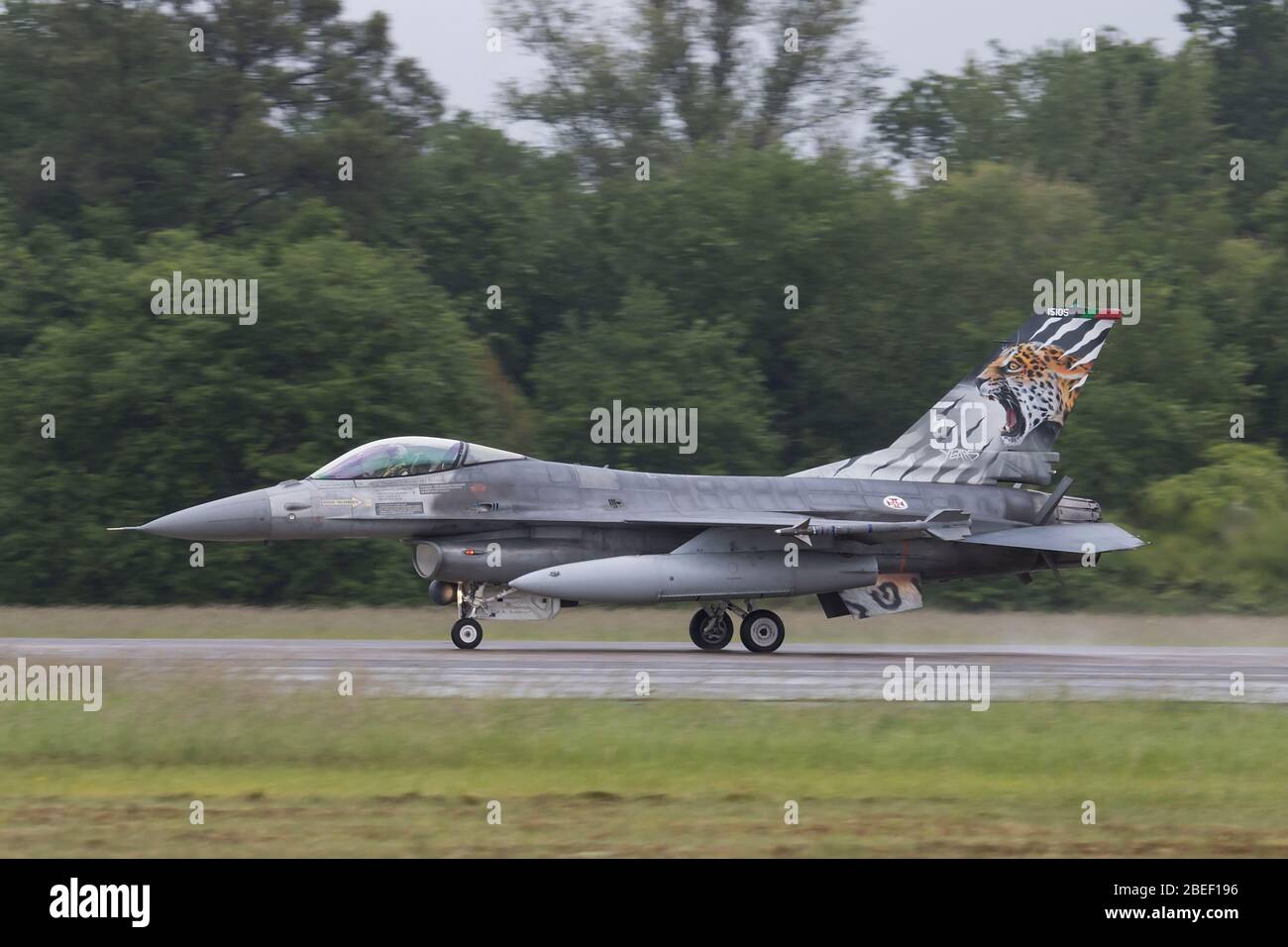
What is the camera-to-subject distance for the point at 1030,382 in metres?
22.0

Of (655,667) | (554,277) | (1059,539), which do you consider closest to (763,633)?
(655,667)

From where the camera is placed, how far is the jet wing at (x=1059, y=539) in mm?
20625

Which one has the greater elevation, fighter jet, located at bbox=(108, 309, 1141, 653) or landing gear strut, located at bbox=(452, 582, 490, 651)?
fighter jet, located at bbox=(108, 309, 1141, 653)

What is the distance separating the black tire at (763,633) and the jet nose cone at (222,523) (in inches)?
244

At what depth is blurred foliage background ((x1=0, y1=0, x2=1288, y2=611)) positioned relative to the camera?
28.9 meters

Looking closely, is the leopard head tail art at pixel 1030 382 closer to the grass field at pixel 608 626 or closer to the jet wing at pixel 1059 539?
the jet wing at pixel 1059 539

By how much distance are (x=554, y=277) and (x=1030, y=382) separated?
18.9 m

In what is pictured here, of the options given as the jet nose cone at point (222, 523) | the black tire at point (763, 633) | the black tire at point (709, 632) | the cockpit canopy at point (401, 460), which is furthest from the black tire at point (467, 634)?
the black tire at point (763, 633)

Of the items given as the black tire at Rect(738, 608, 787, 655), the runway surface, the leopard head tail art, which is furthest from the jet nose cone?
the leopard head tail art

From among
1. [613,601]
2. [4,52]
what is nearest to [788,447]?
[613,601]

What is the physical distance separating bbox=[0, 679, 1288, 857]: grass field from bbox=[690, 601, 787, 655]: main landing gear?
6346mm

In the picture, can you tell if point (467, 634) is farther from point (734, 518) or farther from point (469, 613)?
point (734, 518)

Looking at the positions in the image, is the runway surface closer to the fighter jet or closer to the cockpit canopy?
the fighter jet

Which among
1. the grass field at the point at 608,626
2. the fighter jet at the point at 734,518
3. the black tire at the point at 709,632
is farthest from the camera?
the grass field at the point at 608,626
